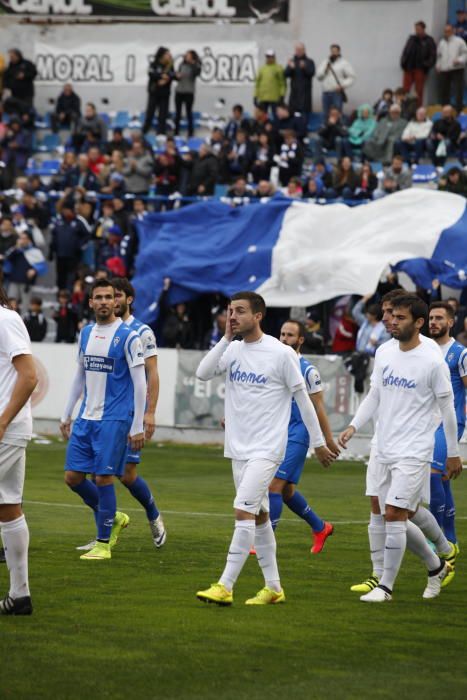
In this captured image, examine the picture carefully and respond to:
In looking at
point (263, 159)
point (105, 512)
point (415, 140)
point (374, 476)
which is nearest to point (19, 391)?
point (374, 476)

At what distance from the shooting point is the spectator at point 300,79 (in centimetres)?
Answer: 3186

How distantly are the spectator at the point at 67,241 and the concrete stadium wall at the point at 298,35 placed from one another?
7.22 meters

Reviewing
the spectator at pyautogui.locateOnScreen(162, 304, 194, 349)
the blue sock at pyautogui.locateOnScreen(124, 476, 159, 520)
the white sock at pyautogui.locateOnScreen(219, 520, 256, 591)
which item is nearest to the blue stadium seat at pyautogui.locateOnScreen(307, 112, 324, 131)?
the spectator at pyautogui.locateOnScreen(162, 304, 194, 349)

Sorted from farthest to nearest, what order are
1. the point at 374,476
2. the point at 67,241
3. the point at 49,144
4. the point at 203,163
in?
the point at 49,144
the point at 203,163
the point at 67,241
the point at 374,476

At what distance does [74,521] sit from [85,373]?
9.19 feet

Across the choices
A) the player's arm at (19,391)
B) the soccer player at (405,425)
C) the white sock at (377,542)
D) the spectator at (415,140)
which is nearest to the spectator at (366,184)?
the spectator at (415,140)

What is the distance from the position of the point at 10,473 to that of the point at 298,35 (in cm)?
2788

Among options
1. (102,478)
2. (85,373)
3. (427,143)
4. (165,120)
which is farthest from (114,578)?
(165,120)

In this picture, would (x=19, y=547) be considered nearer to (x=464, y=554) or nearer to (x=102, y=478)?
(x=102, y=478)

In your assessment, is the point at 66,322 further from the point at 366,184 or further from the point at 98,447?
the point at 98,447

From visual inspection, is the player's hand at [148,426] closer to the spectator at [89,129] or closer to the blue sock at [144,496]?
the blue sock at [144,496]

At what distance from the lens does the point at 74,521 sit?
14820 mm

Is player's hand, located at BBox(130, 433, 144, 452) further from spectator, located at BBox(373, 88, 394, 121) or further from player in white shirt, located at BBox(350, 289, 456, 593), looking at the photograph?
spectator, located at BBox(373, 88, 394, 121)

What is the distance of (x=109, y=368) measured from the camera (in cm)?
1234
